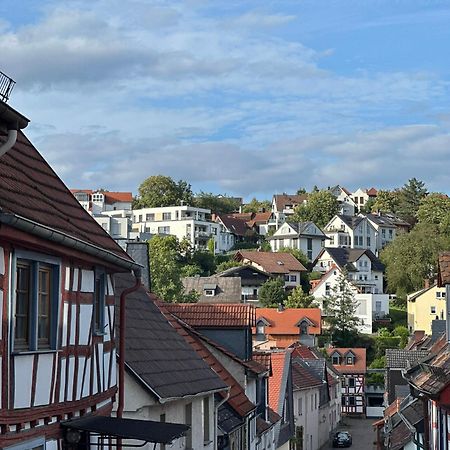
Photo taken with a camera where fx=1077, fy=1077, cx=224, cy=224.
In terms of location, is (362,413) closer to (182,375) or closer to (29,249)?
(182,375)

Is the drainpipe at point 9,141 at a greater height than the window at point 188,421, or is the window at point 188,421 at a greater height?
the drainpipe at point 9,141

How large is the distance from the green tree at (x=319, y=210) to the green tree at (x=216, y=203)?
18.3 metres

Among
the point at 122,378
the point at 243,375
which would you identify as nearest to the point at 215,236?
the point at 243,375

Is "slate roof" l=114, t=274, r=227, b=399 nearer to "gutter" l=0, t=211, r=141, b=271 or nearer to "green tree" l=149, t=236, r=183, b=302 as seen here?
"gutter" l=0, t=211, r=141, b=271

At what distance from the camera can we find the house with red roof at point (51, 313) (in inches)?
452

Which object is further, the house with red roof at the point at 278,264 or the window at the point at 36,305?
the house with red roof at the point at 278,264

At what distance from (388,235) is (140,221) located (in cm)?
3641

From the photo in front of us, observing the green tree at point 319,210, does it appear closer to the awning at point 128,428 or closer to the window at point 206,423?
the window at point 206,423

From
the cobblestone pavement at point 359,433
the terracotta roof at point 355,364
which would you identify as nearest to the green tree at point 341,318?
the terracotta roof at point 355,364

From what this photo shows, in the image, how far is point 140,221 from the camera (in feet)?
488

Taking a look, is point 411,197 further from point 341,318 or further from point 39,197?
point 39,197

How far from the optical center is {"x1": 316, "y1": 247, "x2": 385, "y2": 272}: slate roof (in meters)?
128

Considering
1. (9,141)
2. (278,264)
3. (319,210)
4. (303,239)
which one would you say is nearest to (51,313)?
(9,141)

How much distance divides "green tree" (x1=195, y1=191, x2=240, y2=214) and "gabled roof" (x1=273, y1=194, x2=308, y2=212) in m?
8.90
